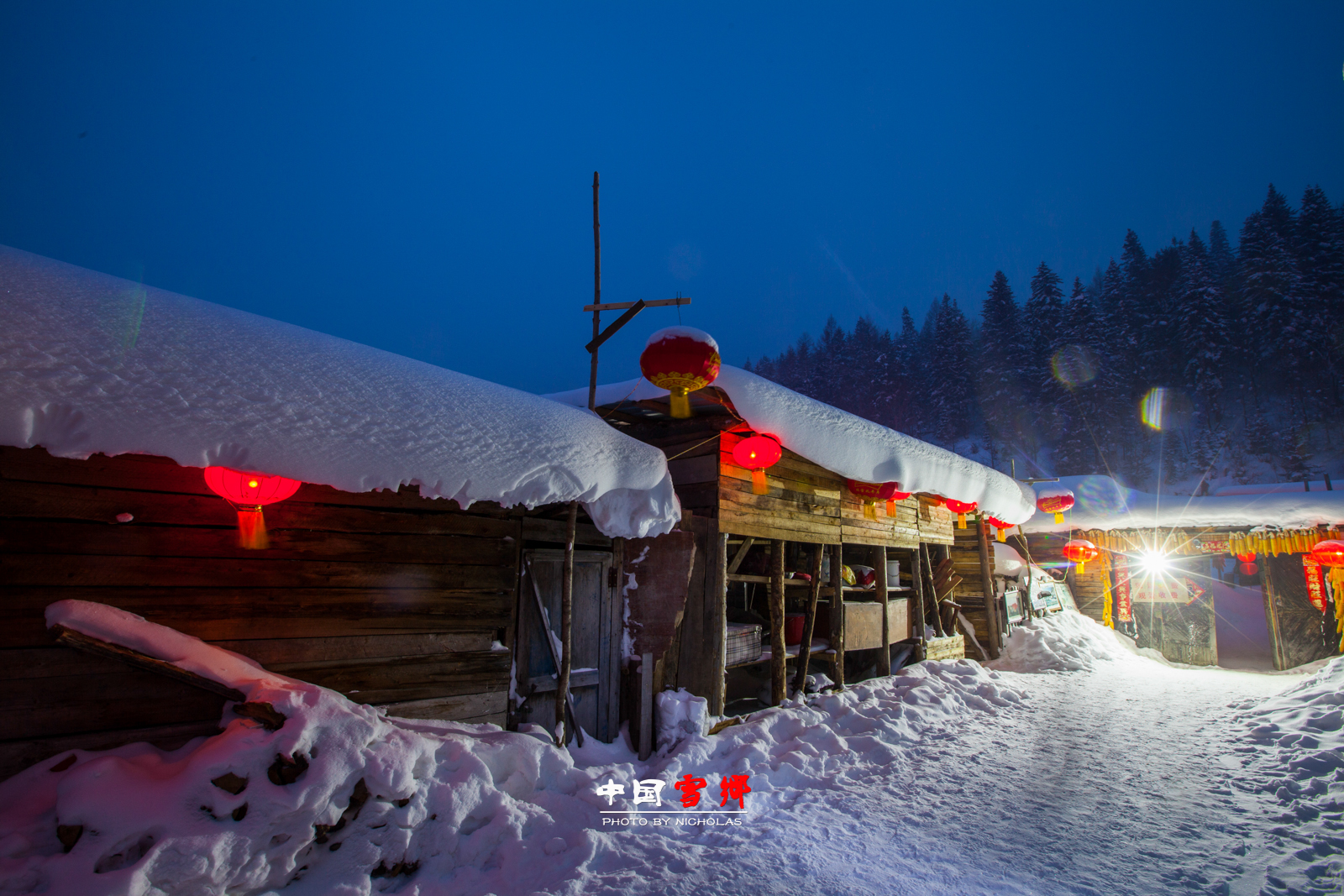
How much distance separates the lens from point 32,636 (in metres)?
3.60

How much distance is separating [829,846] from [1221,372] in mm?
52507

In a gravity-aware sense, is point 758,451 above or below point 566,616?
above

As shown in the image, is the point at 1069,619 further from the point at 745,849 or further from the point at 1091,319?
the point at 1091,319

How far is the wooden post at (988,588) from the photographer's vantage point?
14.0m

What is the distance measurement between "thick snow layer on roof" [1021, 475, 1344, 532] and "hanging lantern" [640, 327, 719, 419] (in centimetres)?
1303

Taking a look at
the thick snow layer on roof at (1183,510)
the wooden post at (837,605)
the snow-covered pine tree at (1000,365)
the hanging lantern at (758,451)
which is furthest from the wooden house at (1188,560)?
the snow-covered pine tree at (1000,365)

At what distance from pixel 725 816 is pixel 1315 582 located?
774 inches

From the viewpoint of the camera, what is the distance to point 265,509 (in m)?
4.45

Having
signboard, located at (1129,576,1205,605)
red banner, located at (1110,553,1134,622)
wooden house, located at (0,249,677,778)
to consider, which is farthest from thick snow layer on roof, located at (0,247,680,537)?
signboard, located at (1129,576,1205,605)

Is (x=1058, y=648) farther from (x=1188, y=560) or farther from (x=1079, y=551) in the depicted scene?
(x=1188, y=560)

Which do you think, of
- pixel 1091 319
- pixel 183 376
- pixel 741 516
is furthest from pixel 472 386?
pixel 1091 319

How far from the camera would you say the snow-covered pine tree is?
4812cm

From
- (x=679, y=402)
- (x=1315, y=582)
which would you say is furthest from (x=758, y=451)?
(x=1315, y=582)

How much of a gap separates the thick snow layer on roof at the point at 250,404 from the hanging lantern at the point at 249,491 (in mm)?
405
